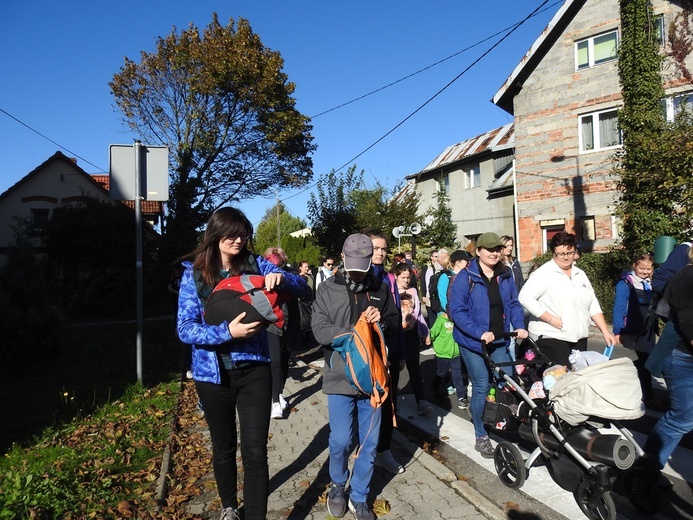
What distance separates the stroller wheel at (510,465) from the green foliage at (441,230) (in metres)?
24.1

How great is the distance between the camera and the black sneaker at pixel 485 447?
4883 millimetres

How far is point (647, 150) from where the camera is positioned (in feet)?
46.5

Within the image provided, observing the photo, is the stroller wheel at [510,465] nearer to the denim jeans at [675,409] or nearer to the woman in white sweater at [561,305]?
the denim jeans at [675,409]

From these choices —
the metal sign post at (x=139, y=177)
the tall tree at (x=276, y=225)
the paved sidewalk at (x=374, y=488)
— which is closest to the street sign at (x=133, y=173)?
the metal sign post at (x=139, y=177)

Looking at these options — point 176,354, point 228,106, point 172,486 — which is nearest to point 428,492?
point 172,486

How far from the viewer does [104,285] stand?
750 inches

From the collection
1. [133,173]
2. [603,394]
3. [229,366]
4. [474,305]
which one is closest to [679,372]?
[603,394]

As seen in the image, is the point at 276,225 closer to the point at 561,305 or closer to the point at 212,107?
the point at 212,107

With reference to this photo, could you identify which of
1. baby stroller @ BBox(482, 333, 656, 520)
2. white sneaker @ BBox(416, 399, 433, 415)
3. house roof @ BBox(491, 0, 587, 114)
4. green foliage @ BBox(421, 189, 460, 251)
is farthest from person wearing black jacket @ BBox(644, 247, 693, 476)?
green foliage @ BBox(421, 189, 460, 251)

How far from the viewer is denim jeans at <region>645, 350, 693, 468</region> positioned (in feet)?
12.9

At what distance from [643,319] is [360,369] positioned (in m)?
4.53

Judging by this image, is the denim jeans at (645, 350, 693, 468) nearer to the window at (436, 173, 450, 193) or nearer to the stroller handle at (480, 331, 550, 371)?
the stroller handle at (480, 331, 550, 371)

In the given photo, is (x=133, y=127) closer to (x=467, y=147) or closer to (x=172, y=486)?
(x=467, y=147)

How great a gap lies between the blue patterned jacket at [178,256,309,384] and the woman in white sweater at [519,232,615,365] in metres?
2.57
